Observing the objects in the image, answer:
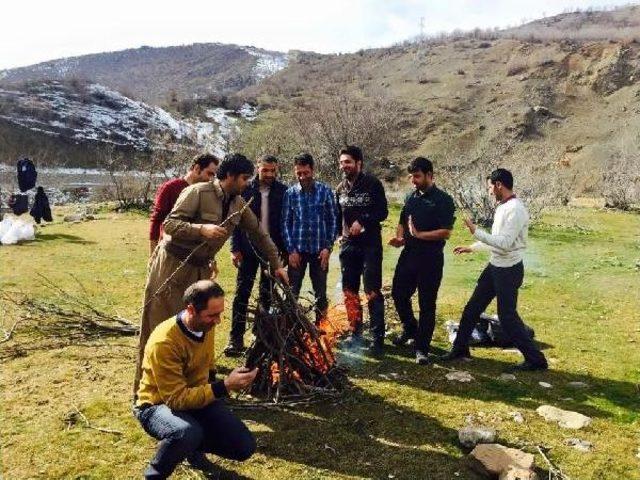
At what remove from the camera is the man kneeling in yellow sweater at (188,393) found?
3098 millimetres

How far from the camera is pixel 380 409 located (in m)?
4.59

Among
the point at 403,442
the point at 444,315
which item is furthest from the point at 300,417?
the point at 444,315

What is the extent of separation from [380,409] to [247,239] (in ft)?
6.71

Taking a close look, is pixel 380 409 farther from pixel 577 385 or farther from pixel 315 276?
pixel 577 385

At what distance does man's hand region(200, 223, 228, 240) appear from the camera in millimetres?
3906

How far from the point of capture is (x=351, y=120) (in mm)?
27594

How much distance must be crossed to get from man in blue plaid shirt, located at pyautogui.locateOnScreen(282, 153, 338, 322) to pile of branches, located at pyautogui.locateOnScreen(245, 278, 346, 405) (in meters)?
0.74

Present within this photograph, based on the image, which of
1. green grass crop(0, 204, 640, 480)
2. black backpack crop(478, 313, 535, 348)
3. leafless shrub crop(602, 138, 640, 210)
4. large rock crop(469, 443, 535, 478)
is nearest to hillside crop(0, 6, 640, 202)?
leafless shrub crop(602, 138, 640, 210)

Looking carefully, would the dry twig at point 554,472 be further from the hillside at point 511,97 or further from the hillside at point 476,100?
the hillside at point 511,97

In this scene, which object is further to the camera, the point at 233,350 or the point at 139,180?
the point at 139,180

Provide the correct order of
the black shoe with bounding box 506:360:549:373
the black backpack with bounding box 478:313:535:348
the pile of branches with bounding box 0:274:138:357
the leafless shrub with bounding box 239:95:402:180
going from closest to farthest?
the black shoe with bounding box 506:360:549:373 < the pile of branches with bounding box 0:274:138:357 < the black backpack with bounding box 478:313:535:348 < the leafless shrub with bounding box 239:95:402:180

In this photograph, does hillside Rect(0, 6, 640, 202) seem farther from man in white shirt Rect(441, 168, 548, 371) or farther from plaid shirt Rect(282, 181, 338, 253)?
plaid shirt Rect(282, 181, 338, 253)

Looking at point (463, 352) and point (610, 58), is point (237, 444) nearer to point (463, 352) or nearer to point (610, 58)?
point (463, 352)

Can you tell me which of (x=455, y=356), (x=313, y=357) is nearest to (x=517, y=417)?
(x=455, y=356)
